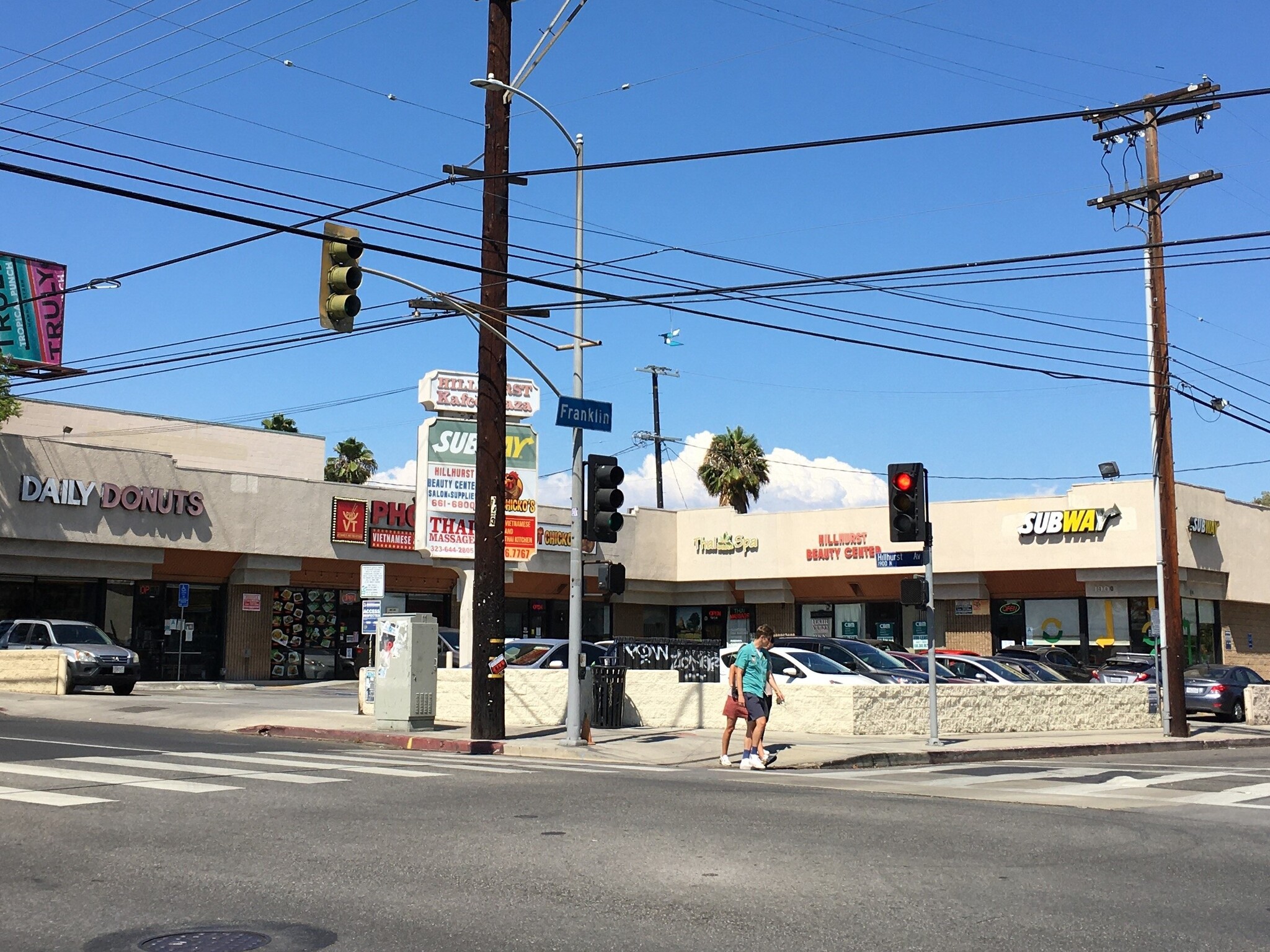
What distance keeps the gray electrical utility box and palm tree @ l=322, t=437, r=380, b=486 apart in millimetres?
41443

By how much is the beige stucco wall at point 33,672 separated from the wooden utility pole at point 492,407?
13285 millimetres

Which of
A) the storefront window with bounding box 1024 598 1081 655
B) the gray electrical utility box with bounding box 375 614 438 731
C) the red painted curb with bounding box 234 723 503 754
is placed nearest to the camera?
the red painted curb with bounding box 234 723 503 754

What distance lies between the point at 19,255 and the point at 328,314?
3316 cm

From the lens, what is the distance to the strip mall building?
116ft

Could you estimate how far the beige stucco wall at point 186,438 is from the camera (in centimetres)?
4416

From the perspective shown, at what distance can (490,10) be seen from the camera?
19.1 metres

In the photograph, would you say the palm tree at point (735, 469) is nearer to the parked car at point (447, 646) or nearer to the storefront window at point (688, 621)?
the storefront window at point (688, 621)

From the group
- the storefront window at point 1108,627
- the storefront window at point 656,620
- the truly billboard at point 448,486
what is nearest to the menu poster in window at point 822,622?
the storefront window at point 656,620

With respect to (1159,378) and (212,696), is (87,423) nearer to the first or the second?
(212,696)

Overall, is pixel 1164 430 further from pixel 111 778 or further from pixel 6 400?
pixel 6 400

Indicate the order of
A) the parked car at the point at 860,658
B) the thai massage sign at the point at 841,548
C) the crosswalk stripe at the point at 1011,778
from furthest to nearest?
the thai massage sign at the point at 841,548 → the parked car at the point at 860,658 → the crosswalk stripe at the point at 1011,778

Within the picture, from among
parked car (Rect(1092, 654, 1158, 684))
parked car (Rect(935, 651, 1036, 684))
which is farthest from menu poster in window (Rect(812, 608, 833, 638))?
parked car (Rect(935, 651, 1036, 684))

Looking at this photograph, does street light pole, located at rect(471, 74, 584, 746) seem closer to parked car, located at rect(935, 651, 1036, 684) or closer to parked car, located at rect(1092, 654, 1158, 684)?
parked car, located at rect(935, 651, 1036, 684)

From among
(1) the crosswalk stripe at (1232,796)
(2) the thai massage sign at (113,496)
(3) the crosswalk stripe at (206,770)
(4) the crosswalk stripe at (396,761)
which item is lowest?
(1) the crosswalk stripe at (1232,796)
